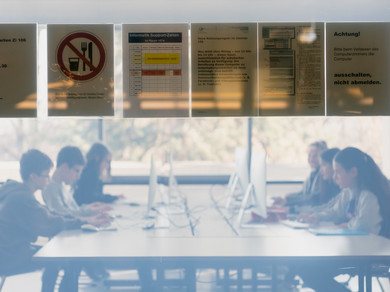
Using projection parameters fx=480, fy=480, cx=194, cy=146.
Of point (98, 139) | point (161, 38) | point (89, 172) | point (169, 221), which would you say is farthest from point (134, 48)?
point (98, 139)

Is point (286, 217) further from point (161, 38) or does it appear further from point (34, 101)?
point (34, 101)

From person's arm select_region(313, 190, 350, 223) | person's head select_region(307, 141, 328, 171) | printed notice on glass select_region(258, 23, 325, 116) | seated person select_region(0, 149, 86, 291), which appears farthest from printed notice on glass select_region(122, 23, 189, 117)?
person's head select_region(307, 141, 328, 171)

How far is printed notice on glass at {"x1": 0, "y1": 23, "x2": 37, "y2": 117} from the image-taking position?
3172 mm

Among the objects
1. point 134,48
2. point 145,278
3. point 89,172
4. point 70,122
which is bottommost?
point 145,278

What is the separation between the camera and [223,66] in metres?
3.21

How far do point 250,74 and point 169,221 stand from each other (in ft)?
4.59

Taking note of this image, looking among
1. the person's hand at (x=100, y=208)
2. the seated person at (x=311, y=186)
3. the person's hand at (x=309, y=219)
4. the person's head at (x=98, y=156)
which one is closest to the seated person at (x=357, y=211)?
the person's hand at (x=309, y=219)

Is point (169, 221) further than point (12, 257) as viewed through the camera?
Yes

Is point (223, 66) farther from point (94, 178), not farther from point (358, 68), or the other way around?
point (94, 178)

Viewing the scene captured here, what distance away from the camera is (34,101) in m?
3.17

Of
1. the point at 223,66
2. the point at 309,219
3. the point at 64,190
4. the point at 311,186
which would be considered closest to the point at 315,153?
the point at 311,186

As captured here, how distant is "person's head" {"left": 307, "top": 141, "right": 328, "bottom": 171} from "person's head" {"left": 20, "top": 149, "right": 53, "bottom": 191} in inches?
106

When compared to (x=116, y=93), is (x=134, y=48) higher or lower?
higher

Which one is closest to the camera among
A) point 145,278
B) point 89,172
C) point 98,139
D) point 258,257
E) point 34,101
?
point 258,257
